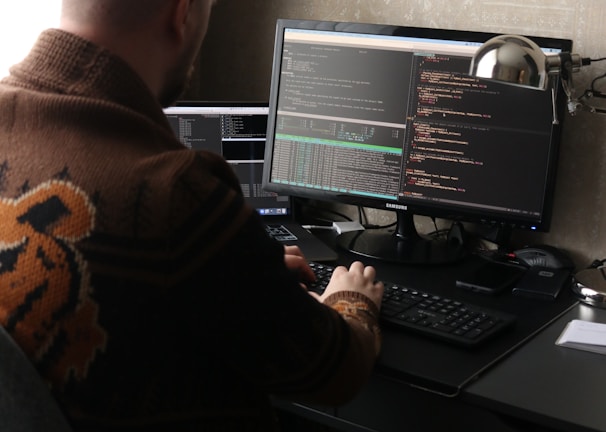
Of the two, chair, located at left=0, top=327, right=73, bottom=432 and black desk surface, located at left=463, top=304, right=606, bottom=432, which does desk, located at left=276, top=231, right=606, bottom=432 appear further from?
chair, located at left=0, top=327, right=73, bottom=432

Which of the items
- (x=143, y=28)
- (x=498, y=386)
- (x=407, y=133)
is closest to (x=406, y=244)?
(x=407, y=133)

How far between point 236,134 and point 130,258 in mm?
1092

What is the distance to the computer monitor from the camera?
176 cm

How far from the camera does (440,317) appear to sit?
1.47 metres

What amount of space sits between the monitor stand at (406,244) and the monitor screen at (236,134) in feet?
0.79

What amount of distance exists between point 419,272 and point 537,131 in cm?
35

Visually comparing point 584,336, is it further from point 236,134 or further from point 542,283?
point 236,134

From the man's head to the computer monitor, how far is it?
704 mm

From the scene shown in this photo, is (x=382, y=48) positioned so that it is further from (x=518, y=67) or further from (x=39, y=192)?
(x=39, y=192)

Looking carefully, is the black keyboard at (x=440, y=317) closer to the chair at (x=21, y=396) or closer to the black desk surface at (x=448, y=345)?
the black desk surface at (x=448, y=345)

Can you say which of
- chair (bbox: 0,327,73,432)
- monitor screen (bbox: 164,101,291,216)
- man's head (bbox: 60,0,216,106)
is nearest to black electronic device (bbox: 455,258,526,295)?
monitor screen (bbox: 164,101,291,216)

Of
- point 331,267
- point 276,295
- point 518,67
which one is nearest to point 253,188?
point 331,267

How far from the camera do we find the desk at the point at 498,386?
1.23 metres

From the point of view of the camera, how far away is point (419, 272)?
1785 mm
